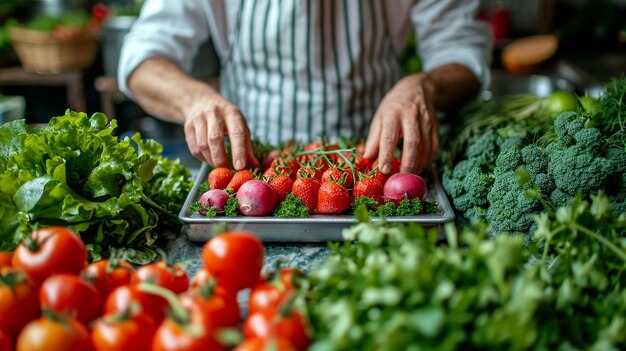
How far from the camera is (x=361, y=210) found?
1.14m

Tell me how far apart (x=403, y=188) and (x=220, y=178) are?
48 cm

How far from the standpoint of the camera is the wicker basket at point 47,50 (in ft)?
13.7

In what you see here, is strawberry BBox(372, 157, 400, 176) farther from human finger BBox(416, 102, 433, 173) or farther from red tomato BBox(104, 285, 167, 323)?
red tomato BBox(104, 285, 167, 323)

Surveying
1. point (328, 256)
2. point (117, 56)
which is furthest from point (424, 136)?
point (117, 56)

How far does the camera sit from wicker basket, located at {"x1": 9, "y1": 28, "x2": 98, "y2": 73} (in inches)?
164

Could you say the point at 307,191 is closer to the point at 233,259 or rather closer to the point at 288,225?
the point at 288,225

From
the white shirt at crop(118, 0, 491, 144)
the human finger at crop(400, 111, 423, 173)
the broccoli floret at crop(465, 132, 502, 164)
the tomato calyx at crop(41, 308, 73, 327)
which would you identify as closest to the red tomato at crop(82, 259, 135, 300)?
the tomato calyx at crop(41, 308, 73, 327)

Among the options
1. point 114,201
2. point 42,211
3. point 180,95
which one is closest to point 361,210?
point 114,201

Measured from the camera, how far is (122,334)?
88cm

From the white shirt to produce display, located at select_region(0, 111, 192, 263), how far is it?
857mm

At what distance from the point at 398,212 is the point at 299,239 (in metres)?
0.25

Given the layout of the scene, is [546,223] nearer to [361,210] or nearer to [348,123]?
[361,210]

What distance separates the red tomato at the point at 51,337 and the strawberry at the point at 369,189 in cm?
83

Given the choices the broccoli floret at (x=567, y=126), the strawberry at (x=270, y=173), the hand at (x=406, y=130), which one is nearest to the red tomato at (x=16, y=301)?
the strawberry at (x=270, y=173)
